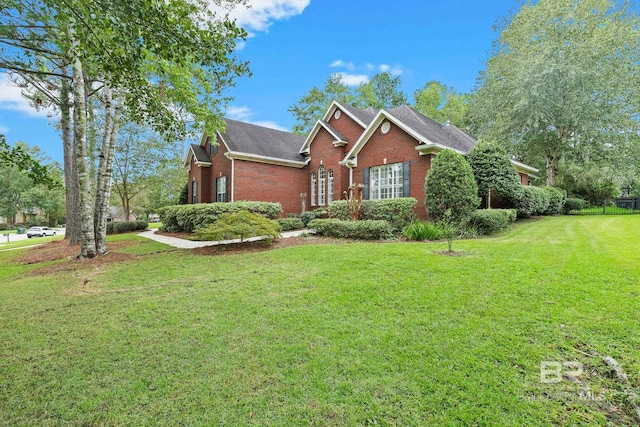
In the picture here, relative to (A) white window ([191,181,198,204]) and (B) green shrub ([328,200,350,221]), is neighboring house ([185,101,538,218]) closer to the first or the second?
(A) white window ([191,181,198,204])

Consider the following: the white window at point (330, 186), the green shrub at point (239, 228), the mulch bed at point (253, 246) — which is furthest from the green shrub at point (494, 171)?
the green shrub at point (239, 228)

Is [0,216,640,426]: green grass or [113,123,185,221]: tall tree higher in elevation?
[113,123,185,221]: tall tree

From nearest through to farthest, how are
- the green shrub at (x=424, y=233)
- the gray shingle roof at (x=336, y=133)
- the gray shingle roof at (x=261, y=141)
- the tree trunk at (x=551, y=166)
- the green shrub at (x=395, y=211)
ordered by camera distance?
the green shrub at (x=424, y=233)
the green shrub at (x=395, y=211)
the gray shingle roof at (x=336, y=133)
the gray shingle roof at (x=261, y=141)
the tree trunk at (x=551, y=166)

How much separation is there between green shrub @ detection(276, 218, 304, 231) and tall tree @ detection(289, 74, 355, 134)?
21529 millimetres

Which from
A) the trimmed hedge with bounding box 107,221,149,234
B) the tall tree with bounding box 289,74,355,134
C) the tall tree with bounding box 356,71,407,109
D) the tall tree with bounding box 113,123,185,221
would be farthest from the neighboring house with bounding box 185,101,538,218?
the tall tree with bounding box 356,71,407,109

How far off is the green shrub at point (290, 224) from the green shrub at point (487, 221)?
8.77m

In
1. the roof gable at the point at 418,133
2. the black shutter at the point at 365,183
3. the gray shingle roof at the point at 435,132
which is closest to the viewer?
the roof gable at the point at 418,133

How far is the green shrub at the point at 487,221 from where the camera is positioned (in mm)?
10857

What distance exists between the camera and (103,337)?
374cm

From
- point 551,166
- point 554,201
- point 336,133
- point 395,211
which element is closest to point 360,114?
point 336,133

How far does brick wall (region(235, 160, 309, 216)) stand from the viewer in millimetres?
18375

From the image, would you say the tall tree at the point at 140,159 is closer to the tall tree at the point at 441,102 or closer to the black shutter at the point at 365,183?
the black shutter at the point at 365,183

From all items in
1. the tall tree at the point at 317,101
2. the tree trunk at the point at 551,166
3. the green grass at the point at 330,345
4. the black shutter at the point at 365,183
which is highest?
the tall tree at the point at 317,101

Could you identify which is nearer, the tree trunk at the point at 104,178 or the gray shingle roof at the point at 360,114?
the tree trunk at the point at 104,178
